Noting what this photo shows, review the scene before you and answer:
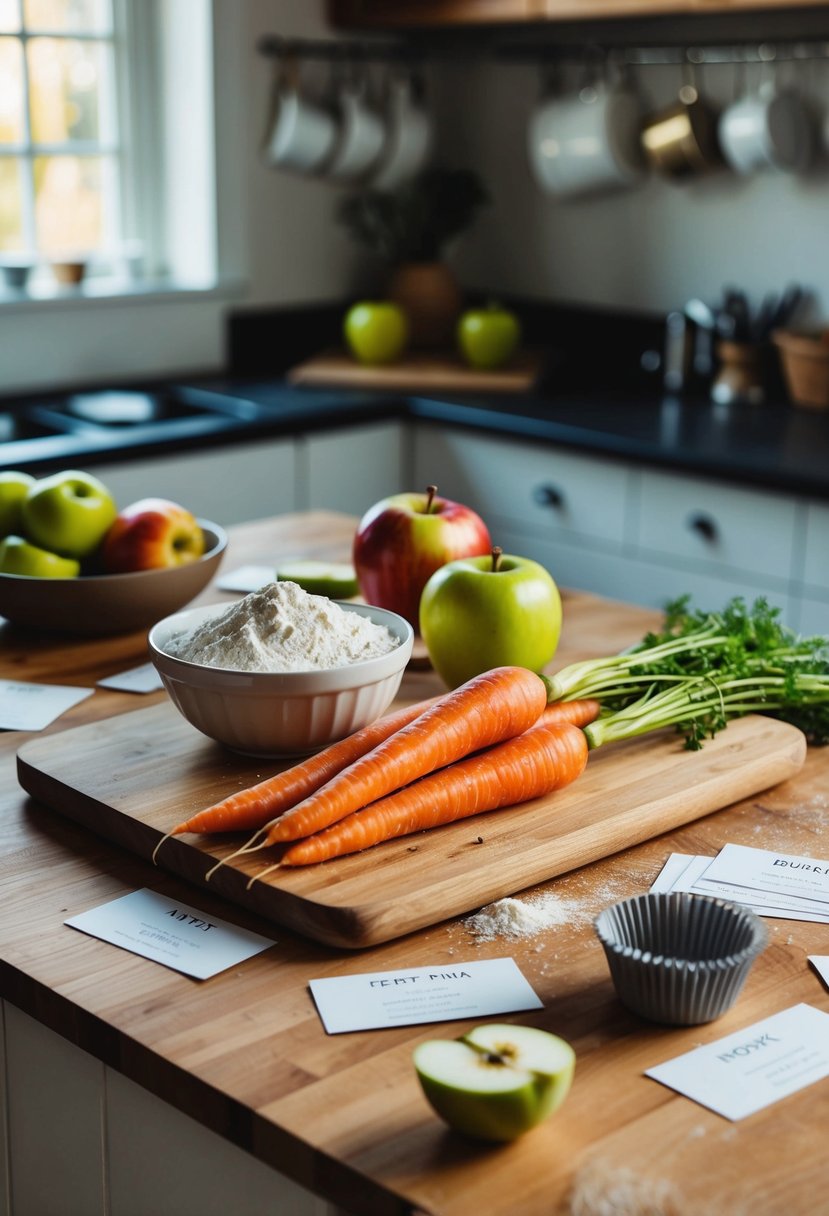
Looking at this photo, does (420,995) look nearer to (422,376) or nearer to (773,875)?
(773,875)

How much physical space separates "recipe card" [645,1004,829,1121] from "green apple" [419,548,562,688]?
0.54m

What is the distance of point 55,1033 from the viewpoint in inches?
40.4

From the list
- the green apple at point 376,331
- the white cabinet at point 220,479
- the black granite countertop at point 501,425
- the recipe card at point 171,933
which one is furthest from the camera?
the green apple at point 376,331

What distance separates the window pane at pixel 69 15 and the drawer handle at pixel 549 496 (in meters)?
1.55

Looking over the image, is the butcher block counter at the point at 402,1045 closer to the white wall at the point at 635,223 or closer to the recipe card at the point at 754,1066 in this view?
the recipe card at the point at 754,1066

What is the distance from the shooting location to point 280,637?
1229mm

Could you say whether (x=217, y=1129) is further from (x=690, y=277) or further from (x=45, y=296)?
(x=690, y=277)

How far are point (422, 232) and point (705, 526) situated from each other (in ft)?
4.66

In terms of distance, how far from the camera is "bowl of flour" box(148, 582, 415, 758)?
120 centimetres

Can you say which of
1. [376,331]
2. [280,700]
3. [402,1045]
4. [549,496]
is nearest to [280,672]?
[280,700]

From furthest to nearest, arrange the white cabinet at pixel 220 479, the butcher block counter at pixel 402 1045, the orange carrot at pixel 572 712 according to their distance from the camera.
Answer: the white cabinet at pixel 220 479 < the orange carrot at pixel 572 712 < the butcher block counter at pixel 402 1045

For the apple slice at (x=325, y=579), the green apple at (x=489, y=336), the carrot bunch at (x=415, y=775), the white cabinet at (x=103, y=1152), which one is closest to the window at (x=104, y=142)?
the green apple at (x=489, y=336)

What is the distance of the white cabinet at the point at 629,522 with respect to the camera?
259cm

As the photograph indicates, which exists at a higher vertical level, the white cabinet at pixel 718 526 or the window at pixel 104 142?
the window at pixel 104 142
